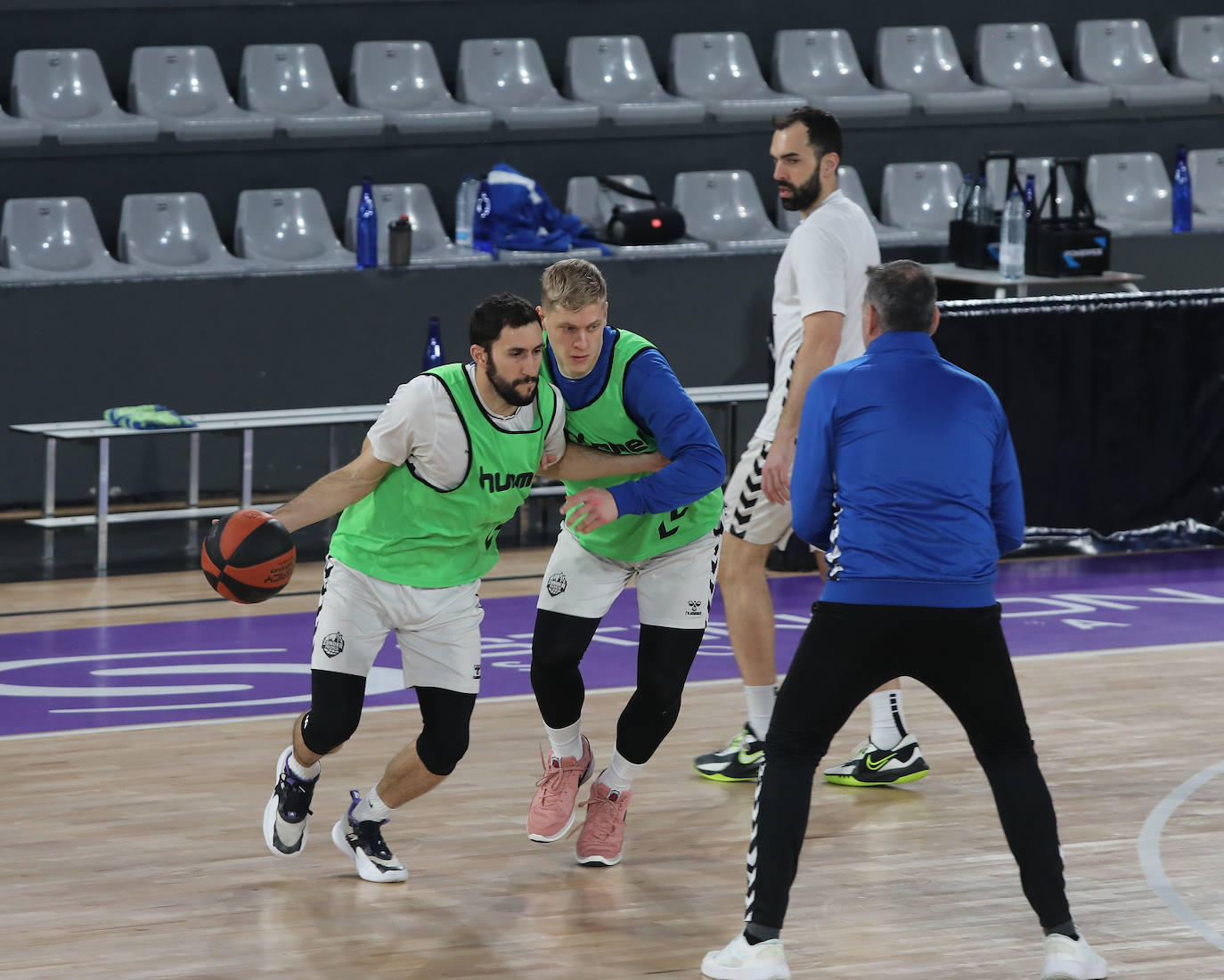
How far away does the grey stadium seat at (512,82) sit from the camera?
→ 12.4 metres

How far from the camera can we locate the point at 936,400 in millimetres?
4625

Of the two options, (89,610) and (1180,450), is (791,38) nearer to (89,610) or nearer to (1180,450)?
(1180,450)

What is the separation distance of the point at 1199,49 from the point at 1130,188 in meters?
1.58

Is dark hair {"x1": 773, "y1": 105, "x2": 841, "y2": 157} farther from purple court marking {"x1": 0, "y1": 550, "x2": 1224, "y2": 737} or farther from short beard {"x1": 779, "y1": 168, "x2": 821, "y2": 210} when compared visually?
purple court marking {"x1": 0, "y1": 550, "x2": 1224, "y2": 737}

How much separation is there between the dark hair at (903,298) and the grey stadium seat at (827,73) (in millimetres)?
8467

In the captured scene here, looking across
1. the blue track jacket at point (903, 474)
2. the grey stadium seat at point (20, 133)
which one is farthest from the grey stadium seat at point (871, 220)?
the blue track jacket at point (903, 474)

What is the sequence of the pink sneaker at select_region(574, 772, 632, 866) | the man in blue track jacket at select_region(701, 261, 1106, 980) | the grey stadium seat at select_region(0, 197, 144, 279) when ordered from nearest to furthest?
the man in blue track jacket at select_region(701, 261, 1106, 980), the pink sneaker at select_region(574, 772, 632, 866), the grey stadium seat at select_region(0, 197, 144, 279)

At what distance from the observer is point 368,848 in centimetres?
546

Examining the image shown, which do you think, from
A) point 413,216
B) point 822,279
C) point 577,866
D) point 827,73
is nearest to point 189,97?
point 413,216

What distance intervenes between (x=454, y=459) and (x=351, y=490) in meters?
0.28

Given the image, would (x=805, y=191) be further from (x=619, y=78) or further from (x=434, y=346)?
(x=619, y=78)

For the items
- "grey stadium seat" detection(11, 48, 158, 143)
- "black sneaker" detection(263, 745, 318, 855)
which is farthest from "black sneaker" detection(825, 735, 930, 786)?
"grey stadium seat" detection(11, 48, 158, 143)

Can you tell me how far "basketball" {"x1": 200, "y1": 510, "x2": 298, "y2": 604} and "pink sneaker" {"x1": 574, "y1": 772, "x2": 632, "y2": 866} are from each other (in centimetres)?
118

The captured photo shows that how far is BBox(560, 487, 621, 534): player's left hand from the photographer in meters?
5.21
